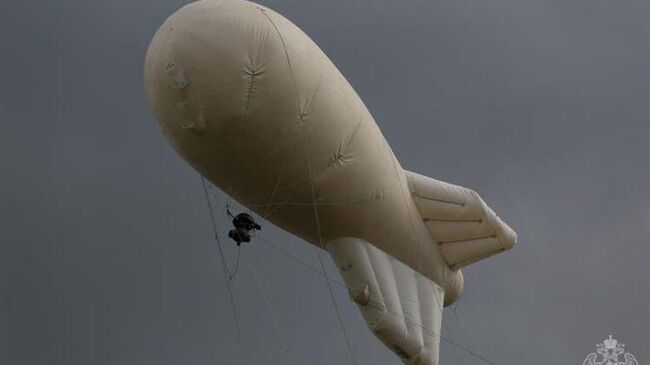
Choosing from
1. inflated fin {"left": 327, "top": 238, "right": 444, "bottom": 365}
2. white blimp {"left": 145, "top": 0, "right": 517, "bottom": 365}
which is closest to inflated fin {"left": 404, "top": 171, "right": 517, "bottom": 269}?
white blimp {"left": 145, "top": 0, "right": 517, "bottom": 365}

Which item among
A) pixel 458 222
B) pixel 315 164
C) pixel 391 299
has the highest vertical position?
pixel 458 222

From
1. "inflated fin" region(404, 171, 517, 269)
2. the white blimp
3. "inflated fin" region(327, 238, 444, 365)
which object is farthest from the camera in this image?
"inflated fin" region(404, 171, 517, 269)

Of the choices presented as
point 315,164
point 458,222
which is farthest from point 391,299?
point 315,164

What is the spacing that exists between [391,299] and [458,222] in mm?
2690

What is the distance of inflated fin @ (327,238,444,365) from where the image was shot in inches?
842

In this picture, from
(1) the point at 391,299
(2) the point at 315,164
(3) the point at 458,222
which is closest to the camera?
(2) the point at 315,164

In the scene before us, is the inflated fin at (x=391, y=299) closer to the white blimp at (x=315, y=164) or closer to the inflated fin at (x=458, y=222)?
the white blimp at (x=315, y=164)

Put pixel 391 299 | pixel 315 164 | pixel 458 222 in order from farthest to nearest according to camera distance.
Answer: pixel 458 222 < pixel 391 299 < pixel 315 164

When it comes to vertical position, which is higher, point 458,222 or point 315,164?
point 458,222

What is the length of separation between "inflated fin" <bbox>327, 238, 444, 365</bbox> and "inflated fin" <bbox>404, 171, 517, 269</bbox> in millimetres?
1209

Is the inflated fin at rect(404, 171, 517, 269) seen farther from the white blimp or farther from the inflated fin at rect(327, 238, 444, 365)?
the inflated fin at rect(327, 238, 444, 365)

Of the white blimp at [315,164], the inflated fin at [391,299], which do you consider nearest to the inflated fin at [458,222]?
the white blimp at [315,164]

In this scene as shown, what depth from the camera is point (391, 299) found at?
21781 millimetres

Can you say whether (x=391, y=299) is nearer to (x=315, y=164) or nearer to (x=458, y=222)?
(x=458, y=222)
